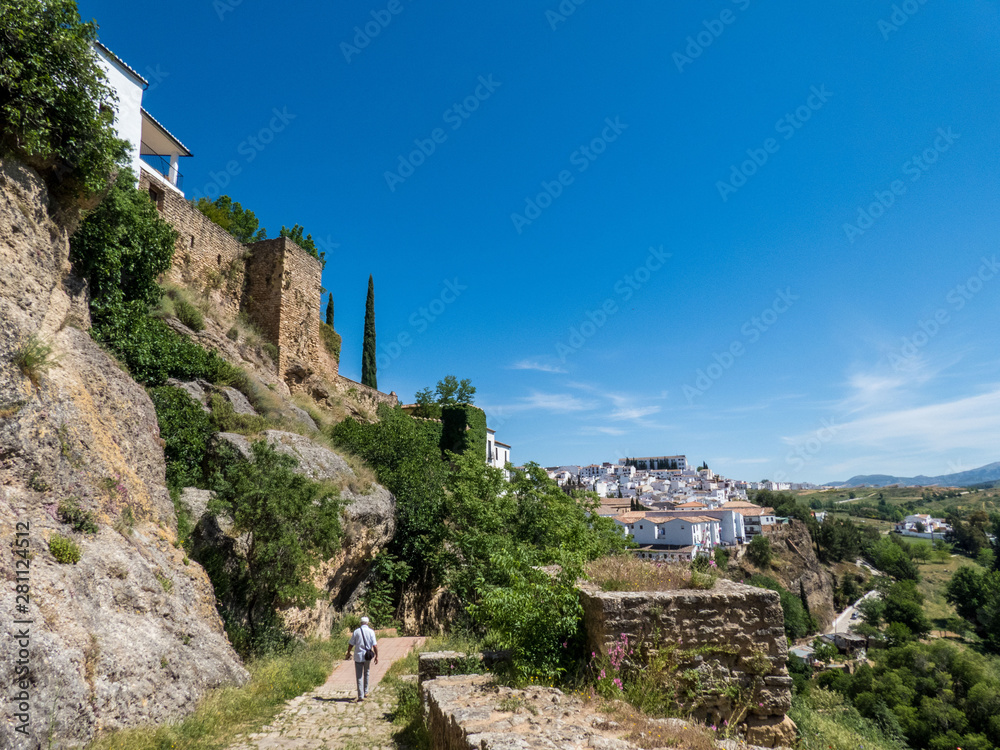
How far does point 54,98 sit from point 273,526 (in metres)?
7.32

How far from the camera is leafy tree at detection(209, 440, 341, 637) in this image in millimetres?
8727

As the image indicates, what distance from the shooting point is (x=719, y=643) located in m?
4.91

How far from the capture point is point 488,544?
14.0 meters

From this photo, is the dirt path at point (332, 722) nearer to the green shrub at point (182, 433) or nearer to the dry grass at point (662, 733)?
the dry grass at point (662, 733)

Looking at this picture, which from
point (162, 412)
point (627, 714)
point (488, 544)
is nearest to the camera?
point (627, 714)

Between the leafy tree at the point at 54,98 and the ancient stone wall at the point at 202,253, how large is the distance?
7.76 m

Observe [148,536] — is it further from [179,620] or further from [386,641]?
[386,641]

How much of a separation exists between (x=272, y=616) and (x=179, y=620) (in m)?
3.23

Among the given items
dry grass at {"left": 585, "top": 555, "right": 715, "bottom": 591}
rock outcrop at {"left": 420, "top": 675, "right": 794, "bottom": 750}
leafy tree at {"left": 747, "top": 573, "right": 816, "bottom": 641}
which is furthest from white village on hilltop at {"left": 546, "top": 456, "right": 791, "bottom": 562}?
rock outcrop at {"left": 420, "top": 675, "right": 794, "bottom": 750}

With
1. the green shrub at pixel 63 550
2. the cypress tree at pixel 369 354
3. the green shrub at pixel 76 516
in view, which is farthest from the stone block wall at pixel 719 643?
the cypress tree at pixel 369 354

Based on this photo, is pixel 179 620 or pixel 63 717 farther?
pixel 179 620

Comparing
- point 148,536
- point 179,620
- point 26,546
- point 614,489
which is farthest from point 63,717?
point 614,489

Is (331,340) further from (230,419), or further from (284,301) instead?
(230,419)

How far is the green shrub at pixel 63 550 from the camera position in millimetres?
5340
